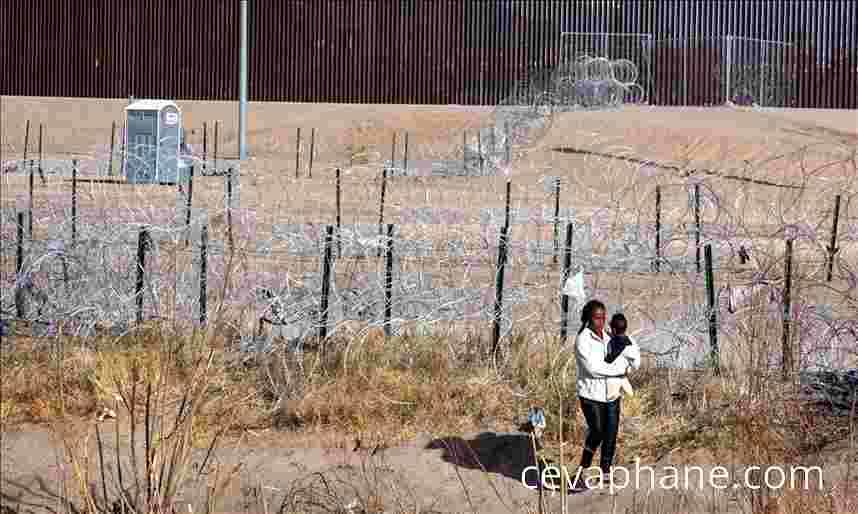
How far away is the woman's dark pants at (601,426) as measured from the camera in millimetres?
7855

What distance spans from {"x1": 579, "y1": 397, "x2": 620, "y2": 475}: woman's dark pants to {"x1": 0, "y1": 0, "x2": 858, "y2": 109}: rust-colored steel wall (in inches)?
1279

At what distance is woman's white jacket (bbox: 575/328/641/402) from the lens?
7.79 meters

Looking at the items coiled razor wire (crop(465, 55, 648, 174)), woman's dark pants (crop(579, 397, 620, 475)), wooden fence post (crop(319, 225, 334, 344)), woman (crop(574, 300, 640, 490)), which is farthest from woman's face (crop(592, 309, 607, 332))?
coiled razor wire (crop(465, 55, 648, 174))

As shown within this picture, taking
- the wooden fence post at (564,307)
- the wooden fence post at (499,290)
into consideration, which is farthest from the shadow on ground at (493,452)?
the wooden fence post at (564,307)

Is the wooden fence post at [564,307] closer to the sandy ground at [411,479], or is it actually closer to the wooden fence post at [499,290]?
the wooden fence post at [499,290]

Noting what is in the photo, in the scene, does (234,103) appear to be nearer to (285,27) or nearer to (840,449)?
(285,27)

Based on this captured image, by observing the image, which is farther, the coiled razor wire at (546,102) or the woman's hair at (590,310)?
the coiled razor wire at (546,102)

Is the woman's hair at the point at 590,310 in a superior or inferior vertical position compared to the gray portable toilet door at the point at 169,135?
inferior

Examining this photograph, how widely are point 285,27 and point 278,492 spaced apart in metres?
33.4

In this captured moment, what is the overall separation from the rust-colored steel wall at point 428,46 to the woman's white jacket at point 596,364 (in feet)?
106

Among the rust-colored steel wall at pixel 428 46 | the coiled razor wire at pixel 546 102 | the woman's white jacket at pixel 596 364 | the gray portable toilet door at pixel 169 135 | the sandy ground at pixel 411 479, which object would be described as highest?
the rust-colored steel wall at pixel 428 46

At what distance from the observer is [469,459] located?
895 cm

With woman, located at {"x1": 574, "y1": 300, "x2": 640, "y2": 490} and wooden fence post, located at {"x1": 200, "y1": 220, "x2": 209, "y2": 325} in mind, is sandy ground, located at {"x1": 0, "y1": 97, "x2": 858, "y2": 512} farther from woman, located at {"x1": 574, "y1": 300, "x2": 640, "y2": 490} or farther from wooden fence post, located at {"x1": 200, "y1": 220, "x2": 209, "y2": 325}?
wooden fence post, located at {"x1": 200, "y1": 220, "x2": 209, "y2": 325}

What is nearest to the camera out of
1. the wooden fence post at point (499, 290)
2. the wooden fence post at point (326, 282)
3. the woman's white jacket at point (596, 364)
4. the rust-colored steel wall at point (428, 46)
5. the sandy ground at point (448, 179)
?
the woman's white jacket at point (596, 364)
